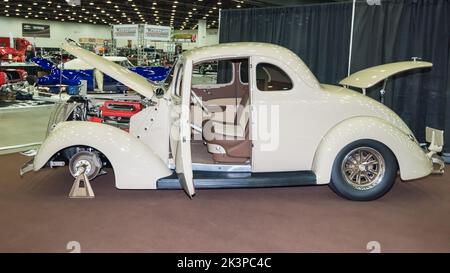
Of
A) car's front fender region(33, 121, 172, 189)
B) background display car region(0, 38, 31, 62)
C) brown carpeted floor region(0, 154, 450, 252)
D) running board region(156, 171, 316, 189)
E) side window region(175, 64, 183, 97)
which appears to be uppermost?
background display car region(0, 38, 31, 62)

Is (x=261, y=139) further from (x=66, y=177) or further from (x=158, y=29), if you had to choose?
(x=158, y=29)

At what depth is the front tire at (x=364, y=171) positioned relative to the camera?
4492 millimetres

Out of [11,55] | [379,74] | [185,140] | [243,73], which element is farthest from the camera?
[11,55]

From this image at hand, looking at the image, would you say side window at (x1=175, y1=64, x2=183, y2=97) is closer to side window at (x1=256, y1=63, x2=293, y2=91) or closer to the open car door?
the open car door

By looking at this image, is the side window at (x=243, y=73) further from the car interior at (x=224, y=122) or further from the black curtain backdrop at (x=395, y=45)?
the black curtain backdrop at (x=395, y=45)

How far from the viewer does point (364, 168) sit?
4.63 metres

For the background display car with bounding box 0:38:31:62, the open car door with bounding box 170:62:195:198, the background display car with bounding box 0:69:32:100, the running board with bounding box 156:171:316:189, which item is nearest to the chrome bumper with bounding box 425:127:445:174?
the running board with bounding box 156:171:316:189

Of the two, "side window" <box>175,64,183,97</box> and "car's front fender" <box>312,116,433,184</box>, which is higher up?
"side window" <box>175,64,183,97</box>

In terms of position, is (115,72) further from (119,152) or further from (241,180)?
(241,180)

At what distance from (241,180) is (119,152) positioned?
132 centimetres

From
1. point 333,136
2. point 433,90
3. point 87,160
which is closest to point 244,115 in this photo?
point 333,136

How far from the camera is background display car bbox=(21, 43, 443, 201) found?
4391 mm

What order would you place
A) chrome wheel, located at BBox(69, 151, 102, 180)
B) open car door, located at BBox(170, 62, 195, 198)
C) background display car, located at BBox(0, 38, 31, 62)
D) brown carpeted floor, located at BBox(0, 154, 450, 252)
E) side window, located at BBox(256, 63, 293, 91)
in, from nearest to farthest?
brown carpeted floor, located at BBox(0, 154, 450, 252)
open car door, located at BBox(170, 62, 195, 198)
side window, located at BBox(256, 63, 293, 91)
chrome wheel, located at BBox(69, 151, 102, 180)
background display car, located at BBox(0, 38, 31, 62)

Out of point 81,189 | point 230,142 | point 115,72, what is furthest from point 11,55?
point 230,142
